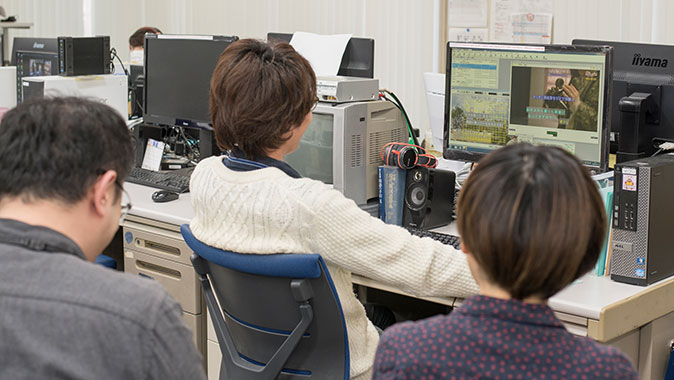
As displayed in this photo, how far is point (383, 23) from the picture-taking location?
17.0 feet

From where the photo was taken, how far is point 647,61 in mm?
2461

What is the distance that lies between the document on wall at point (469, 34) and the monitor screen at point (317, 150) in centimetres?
259

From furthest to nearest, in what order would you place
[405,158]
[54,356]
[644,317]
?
[405,158] → [644,317] → [54,356]

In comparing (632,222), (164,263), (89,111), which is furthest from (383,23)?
(89,111)

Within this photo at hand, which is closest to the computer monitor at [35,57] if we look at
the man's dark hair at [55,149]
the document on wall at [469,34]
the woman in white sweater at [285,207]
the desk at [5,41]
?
the desk at [5,41]

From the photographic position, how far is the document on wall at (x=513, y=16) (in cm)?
448

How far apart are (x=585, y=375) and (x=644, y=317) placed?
93 cm

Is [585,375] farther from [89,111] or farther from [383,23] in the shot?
[383,23]

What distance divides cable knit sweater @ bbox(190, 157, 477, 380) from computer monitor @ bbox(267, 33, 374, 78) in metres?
1.21

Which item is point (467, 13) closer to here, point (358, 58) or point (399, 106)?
point (358, 58)

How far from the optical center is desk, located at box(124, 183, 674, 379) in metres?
1.71

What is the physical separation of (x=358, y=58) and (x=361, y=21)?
97.8 inches

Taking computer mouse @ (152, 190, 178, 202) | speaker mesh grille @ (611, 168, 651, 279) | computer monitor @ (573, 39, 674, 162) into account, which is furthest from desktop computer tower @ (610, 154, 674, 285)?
computer mouse @ (152, 190, 178, 202)

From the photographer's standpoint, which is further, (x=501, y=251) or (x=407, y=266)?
(x=407, y=266)
